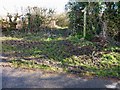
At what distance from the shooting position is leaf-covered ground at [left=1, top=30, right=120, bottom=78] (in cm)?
585

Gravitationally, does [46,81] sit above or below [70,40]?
below

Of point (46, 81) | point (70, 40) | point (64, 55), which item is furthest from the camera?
point (70, 40)

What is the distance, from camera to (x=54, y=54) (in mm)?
7000

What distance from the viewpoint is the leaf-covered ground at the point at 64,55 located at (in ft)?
19.2

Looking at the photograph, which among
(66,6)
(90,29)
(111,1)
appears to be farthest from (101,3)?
(66,6)

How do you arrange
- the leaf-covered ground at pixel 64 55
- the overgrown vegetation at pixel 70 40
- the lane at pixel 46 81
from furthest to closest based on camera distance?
the overgrown vegetation at pixel 70 40, the leaf-covered ground at pixel 64 55, the lane at pixel 46 81

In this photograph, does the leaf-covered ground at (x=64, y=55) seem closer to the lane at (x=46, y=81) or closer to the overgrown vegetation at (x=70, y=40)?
the overgrown vegetation at (x=70, y=40)

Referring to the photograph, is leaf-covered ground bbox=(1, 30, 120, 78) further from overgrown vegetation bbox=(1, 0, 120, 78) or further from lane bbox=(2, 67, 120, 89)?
lane bbox=(2, 67, 120, 89)

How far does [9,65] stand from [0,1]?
18.2 ft

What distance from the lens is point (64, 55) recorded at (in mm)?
6887

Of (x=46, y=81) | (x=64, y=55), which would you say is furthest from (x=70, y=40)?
(x=46, y=81)

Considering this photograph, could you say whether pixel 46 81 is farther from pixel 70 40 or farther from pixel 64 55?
pixel 70 40

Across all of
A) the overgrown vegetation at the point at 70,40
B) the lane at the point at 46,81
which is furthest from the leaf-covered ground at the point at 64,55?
the lane at the point at 46,81

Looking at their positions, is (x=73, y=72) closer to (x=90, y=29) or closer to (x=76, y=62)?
(x=76, y=62)
